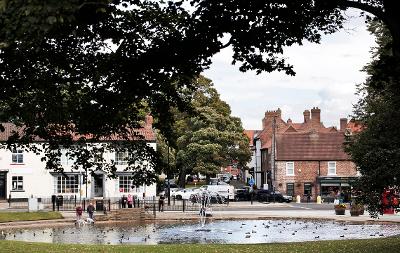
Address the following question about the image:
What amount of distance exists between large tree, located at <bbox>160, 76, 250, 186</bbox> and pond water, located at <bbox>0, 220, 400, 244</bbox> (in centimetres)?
3439

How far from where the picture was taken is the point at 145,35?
1571 centimetres

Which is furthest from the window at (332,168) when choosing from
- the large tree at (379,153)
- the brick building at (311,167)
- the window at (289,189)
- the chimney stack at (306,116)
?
the large tree at (379,153)

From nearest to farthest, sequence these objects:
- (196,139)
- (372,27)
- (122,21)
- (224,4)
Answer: (224,4) < (122,21) < (372,27) < (196,139)

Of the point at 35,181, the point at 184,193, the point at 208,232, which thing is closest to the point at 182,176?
the point at 184,193

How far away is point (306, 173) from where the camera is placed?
75500 mm

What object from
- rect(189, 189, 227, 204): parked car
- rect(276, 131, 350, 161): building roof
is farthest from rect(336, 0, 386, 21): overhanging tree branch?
rect(276, 131, 350, 161): building roof

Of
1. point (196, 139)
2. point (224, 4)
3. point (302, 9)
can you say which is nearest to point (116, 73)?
point (224, 4)

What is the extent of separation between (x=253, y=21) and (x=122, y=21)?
3.30 meters

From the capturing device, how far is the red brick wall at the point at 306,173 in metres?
75.3

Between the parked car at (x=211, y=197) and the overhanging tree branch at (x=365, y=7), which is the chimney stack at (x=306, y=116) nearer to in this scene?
the parked car at (x=211, y=197)

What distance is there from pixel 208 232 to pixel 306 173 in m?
44.6

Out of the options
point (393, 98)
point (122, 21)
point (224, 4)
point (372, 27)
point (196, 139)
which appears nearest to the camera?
point (224, 4)

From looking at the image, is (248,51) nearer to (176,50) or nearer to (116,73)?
(176,50)

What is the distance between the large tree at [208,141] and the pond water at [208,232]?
113 ft
